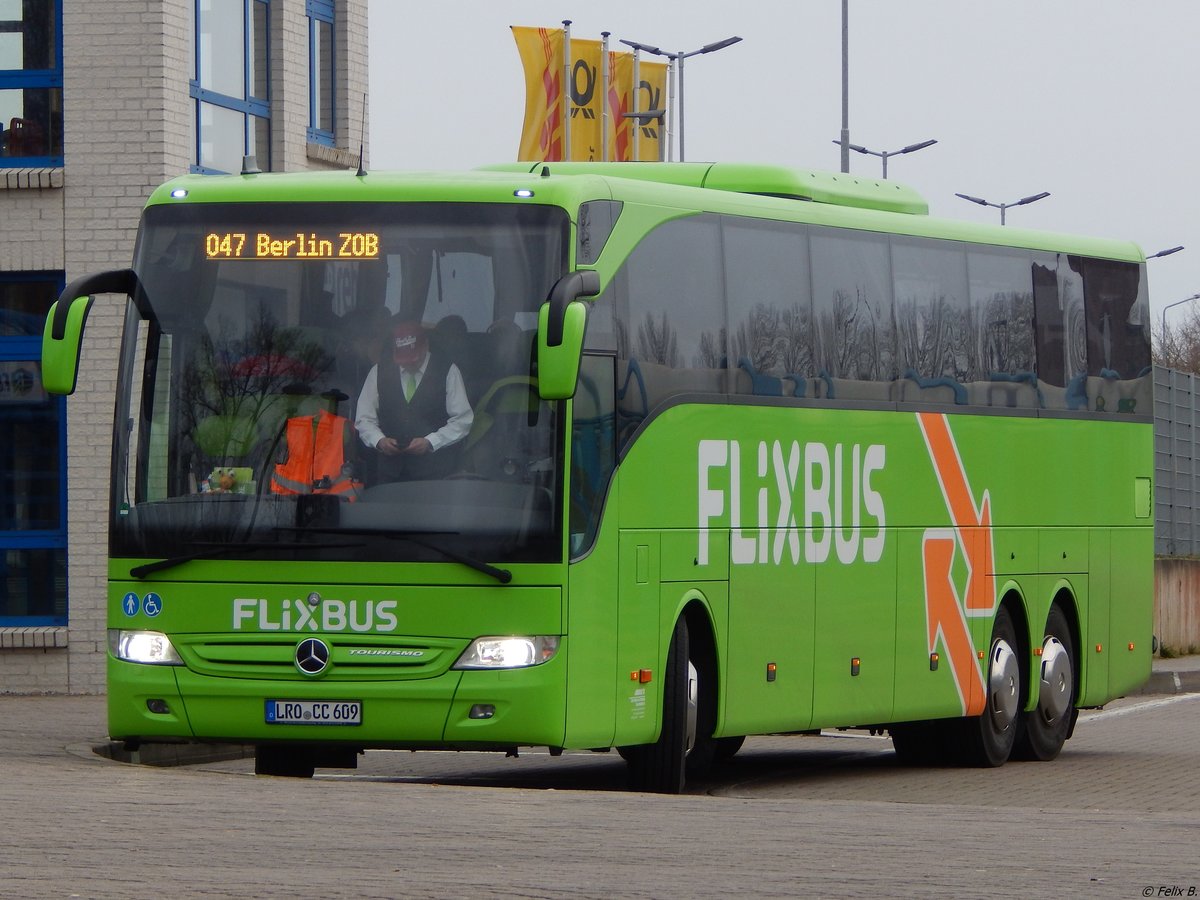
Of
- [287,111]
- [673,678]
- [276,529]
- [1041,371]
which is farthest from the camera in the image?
[287,111]

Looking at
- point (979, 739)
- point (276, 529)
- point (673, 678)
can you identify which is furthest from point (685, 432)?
point (979, 739)

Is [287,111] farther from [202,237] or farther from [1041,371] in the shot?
[202,237]

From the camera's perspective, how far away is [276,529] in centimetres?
1348

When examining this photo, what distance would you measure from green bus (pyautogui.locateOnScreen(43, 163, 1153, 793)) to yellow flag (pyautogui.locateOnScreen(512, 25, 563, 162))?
2580cm

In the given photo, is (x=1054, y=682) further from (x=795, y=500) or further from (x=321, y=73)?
(x=321, y=73)

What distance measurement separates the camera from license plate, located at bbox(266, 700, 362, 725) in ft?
44.1

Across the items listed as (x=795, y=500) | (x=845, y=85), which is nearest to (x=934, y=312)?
(x=795, y=500)

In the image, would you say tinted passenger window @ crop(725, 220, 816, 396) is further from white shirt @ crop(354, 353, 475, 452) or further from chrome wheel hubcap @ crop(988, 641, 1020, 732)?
chrome wheel hubcap @ crop(988, 641, 1020, 732)

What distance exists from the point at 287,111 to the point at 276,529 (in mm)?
12174

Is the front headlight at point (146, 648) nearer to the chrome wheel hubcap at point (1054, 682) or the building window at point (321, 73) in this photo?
the chrome wheel hubcap at point (1054, 682)

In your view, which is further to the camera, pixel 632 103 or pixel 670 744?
pixel 632 103

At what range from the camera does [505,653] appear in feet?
43.8

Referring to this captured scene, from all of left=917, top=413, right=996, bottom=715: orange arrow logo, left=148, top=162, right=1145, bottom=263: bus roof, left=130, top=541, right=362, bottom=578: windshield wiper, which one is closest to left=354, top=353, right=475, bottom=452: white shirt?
left=130, top=541, right=362, bottom=578: windshield wiper

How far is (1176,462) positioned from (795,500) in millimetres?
21432
